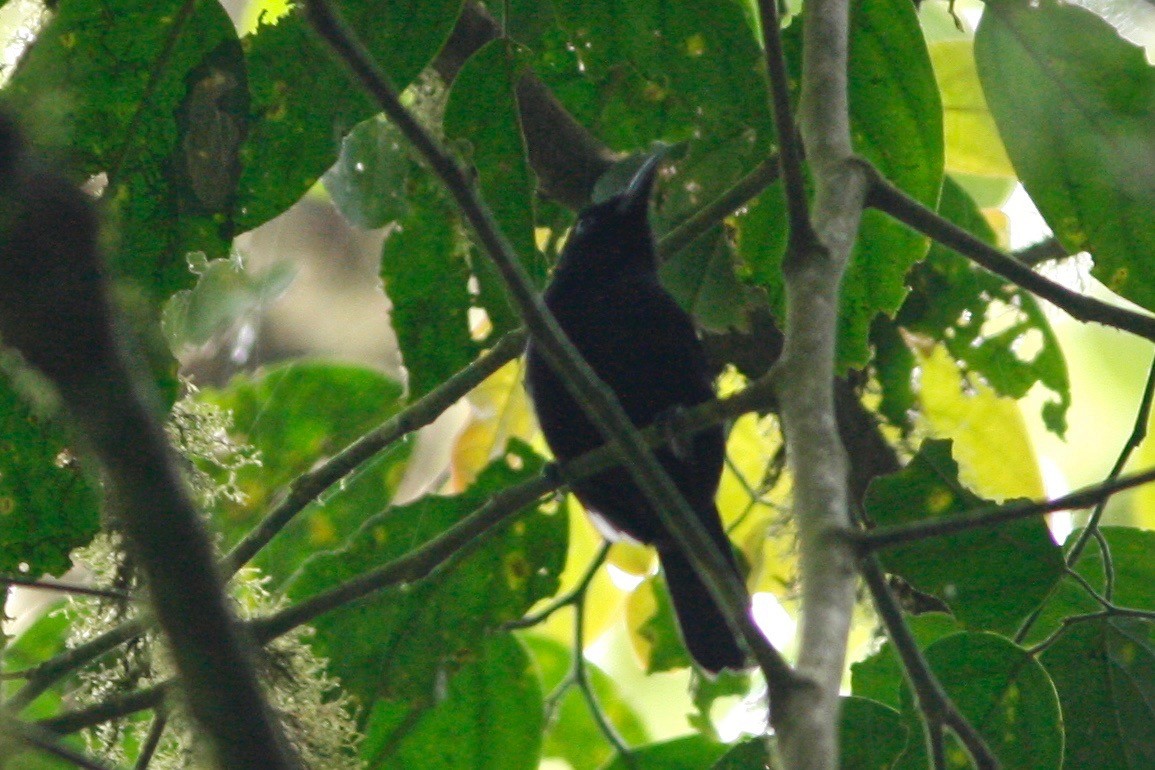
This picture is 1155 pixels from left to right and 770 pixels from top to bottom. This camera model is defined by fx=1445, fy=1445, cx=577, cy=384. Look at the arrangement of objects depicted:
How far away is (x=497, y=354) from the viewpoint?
8.17 ft

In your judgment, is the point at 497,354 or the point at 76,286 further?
the point at 497,354

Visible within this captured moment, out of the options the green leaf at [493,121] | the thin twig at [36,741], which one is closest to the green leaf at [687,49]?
the green leaf at [493,121]

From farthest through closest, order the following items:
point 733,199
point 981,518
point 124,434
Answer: point 733,199, point 981,518, point 124,434

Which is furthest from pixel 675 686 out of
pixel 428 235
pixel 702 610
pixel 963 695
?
pixel 963 695

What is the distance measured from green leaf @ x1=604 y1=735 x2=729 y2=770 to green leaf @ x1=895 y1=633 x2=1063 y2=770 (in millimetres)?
816

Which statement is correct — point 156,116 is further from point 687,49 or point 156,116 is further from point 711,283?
point 711,283

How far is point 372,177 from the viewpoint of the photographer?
3037 millimetres

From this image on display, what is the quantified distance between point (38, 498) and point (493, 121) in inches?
36.9

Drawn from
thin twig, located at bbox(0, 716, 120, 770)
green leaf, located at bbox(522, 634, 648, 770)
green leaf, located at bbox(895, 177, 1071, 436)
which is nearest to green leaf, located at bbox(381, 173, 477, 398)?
green leaf, located at bbox(522, 634, 648, 770)

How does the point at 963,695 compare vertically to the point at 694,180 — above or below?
below

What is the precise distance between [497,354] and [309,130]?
51 centimetres

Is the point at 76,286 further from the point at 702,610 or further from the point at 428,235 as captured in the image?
the point at 702,610

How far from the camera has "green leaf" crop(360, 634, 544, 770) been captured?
287 centimetres

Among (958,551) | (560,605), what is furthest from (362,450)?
(958,551)
